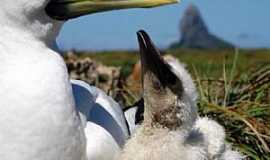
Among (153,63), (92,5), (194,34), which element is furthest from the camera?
(194,34)

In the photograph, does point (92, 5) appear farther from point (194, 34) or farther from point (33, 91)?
point (194, 34)

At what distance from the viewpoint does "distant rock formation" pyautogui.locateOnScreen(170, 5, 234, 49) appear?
12265 cm

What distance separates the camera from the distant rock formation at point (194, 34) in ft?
402

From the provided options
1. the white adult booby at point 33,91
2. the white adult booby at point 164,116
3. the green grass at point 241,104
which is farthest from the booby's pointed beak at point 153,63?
the green grass at point 241,104

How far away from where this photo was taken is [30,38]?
2652mm

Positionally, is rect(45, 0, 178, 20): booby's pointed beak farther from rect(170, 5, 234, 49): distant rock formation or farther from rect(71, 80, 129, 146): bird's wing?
rect(170, 5, 234, 49): distant rock formation

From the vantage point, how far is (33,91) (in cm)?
261

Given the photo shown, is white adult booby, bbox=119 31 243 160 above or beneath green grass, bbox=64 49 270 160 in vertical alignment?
above

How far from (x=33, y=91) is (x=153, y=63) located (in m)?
0.63

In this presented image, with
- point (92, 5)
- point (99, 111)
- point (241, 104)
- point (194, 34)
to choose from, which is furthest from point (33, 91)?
point (194, 34)

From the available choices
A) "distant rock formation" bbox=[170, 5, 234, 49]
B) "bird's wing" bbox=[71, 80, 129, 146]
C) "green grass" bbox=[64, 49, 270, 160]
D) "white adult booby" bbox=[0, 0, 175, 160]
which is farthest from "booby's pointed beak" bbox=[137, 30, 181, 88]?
"distant rock formation" bbox=[170, 5, 234, 49]

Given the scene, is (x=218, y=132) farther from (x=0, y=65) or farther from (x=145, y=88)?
(x=0, y=65)

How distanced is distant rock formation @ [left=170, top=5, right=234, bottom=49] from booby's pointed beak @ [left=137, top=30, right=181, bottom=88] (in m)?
115

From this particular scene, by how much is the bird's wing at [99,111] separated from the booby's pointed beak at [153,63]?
23 centimetres
